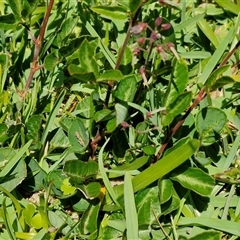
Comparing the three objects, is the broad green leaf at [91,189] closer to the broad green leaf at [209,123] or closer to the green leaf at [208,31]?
the broad green leaf at [209,123]

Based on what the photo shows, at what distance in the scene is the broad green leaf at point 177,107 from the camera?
4.95 ft

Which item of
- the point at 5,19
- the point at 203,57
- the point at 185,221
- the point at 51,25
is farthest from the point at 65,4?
the point at 185,221

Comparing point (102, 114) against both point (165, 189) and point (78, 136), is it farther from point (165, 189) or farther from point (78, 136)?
point (165, 189)

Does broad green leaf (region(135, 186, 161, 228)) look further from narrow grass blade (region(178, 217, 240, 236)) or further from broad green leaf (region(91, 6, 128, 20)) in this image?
broad green leaf (region(91, 6, 128, 20))

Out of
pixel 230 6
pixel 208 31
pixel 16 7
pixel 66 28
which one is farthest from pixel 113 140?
pixel 230 6

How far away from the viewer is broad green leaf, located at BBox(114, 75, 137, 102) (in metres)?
1.59

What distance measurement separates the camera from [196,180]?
161 cm

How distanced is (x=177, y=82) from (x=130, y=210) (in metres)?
0.41

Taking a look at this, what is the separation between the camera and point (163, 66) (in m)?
1.93

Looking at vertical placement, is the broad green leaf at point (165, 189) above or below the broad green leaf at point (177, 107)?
below

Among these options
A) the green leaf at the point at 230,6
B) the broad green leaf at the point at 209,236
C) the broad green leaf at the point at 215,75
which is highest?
the broad green leaf at the point at 215,75

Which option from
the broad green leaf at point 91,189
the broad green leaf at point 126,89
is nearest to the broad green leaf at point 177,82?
the broad green leaf at point 126,89

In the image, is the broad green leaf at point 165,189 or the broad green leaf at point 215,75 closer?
the broad green leaf at point 215,75

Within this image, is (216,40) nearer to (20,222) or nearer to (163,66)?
(163,66)
